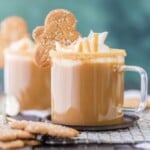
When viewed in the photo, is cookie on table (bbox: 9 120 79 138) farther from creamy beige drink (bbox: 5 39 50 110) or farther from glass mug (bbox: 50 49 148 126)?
creamy beige drink (bbox: 5 39 50 110)

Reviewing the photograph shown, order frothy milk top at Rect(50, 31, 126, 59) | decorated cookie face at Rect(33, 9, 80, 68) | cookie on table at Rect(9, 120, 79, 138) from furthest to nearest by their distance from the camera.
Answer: decorated cookie face at Rect(33, 9, 80, 68), frothy milk top at Rect(50, 31, 126, 59), cookie on table at Rect(9, 120, 79, 138)

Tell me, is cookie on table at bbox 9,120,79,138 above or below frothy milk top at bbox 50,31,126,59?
below

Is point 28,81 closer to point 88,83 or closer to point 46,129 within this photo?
point 88,83

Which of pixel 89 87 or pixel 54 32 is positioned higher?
pixel 54 32

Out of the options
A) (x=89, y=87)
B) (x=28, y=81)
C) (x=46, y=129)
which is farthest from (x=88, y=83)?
(x=28, y=81)

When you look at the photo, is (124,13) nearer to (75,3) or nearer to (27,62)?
(75,3)

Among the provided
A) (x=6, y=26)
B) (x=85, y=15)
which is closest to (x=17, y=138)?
(x=6, y=26)

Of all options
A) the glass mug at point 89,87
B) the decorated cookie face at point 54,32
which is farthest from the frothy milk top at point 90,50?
the decorated cookie face at point 54,32

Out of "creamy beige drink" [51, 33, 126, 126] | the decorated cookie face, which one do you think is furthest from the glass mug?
the decorated cookie face
